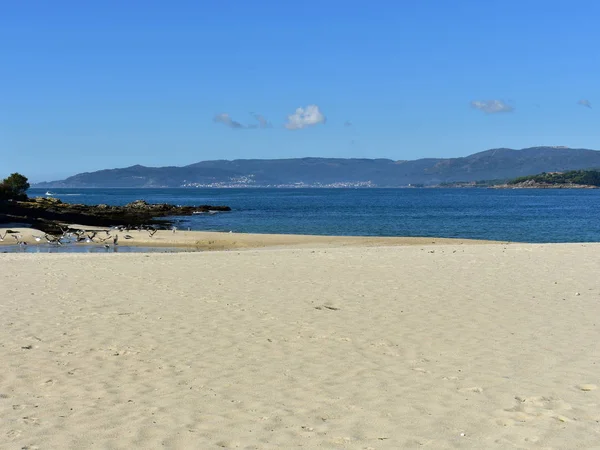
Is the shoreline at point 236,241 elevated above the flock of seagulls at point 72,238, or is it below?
below

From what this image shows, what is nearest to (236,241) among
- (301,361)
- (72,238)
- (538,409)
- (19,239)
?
(72,238)

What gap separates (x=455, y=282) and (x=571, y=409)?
28.7ft

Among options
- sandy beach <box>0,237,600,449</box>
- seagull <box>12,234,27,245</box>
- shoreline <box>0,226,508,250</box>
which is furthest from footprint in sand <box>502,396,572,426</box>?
seagull <box>12,234,27,245</box>

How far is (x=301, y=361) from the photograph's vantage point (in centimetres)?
880

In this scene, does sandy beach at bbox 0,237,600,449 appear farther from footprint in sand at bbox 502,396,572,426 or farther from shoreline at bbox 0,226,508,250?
shoreline at bbox 0,226,508,250

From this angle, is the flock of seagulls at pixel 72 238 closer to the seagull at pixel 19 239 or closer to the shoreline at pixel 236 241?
the seagull at pixel 19 239

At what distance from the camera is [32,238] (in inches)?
1439

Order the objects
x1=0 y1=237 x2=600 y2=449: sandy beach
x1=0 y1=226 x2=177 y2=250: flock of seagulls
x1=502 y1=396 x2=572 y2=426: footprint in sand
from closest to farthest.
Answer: x1=0 y1=237 x2=600 y2=449: sandy beach → x1=502 y1=396 x2=572 y2=426: footprint in sand → x1=0 y1=226 x2=177 y2=250: flock of seagulls

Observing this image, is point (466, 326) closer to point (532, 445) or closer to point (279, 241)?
point (532, 445)

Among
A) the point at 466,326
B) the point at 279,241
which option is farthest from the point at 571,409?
the point at 279,241

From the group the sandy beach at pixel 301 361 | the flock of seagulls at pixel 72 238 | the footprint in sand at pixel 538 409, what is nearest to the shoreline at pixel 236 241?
the flock of seagulls at pixel 72 238

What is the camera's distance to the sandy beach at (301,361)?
6.31 metres

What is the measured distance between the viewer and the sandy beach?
6.31 metres

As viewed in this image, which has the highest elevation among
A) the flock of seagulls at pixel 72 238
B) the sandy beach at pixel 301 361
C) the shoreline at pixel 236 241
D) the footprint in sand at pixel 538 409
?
the sandy beach at pixel 301 361
